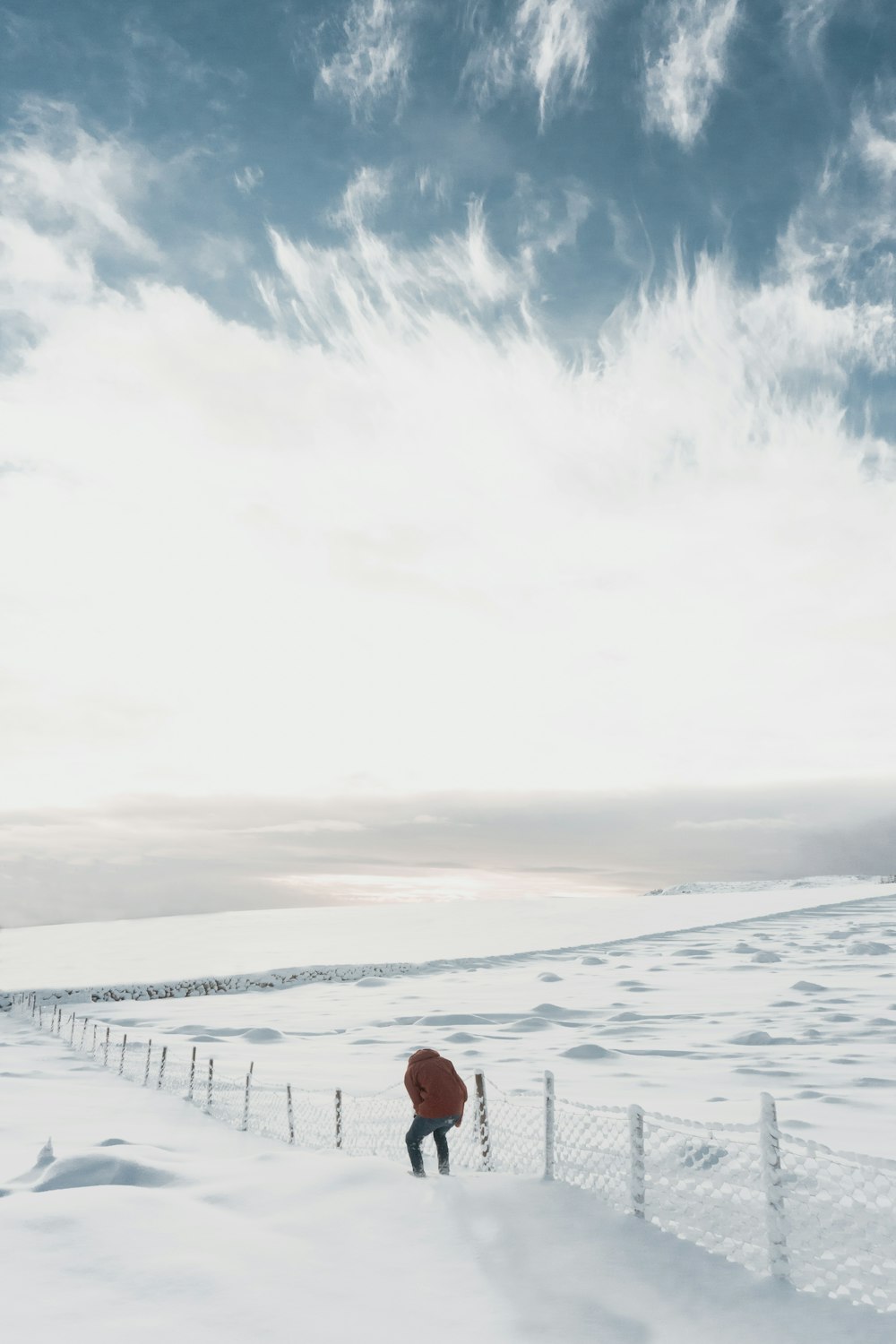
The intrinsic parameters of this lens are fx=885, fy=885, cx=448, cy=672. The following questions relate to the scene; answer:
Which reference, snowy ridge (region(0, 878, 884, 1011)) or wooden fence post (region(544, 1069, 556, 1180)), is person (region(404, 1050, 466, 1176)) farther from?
snowy ridge (region(0, 878, 884, 1011))

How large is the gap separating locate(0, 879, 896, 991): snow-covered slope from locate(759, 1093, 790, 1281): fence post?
1911 inches

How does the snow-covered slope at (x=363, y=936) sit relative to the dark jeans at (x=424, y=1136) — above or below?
below

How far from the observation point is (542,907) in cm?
10562

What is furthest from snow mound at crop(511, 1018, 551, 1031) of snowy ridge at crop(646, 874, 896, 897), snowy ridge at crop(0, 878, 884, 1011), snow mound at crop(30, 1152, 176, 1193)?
snowy ridge at crop(646, 874, 896, 897)

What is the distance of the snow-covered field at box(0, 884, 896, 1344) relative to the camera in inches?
219

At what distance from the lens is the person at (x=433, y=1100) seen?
9.32 m

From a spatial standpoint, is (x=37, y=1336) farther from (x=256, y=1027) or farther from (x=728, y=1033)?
(x=256, y=1027)

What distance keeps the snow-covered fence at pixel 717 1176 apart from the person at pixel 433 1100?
2.43 feet

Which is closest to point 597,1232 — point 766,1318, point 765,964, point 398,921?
point 766,1318

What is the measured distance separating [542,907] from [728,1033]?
8687 centimetres

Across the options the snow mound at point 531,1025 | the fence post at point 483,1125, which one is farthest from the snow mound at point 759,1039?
the fence post at point 483,1125

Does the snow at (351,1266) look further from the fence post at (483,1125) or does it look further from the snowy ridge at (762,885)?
the snowy ridge at (762,885)

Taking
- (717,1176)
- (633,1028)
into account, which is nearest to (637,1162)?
(717,1176)

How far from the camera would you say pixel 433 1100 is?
9352mm
